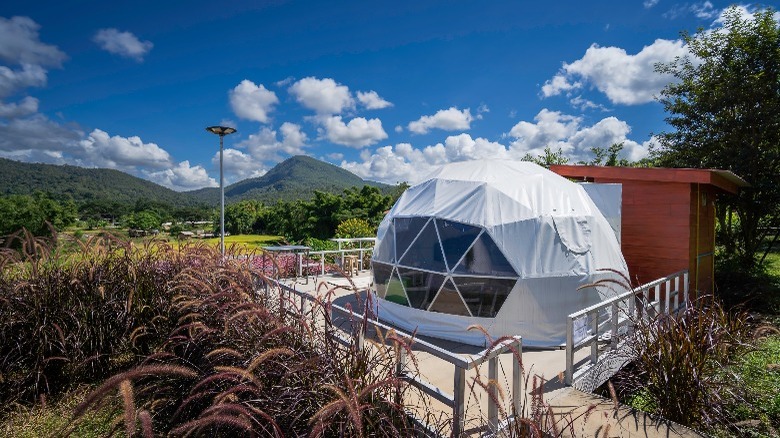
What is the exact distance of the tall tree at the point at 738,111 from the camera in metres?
12.5

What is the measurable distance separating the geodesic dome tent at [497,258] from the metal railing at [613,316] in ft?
1.28

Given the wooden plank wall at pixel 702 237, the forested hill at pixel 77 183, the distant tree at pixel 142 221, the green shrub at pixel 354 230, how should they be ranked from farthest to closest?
1. the forested hill at pixel 77 183
2. the distant tree at pixel 142 221
3. the green shrub at pixel 354 230
4. the wooden plank wall at pixel 702 237

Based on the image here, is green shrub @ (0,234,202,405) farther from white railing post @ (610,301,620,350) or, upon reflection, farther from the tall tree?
the tall tree

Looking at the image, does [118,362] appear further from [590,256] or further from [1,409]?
[590,256]

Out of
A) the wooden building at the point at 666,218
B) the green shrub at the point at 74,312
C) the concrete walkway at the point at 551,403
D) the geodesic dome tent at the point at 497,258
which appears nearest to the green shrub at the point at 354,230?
the geodesic dome tent at the point at 497,258

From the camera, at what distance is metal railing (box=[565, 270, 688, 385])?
4.92m

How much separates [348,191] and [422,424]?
36.4 m

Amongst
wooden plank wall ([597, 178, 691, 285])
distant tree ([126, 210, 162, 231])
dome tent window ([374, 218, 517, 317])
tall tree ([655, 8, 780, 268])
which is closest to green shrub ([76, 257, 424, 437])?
dome tent window ([374, 218, 517, 317])

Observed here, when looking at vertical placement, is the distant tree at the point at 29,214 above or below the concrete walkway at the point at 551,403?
above

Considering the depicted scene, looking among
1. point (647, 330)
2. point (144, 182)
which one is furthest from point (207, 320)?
point (144, 182)

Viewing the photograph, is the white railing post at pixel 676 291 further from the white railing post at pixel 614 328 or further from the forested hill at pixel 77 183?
the forested hill at pixel 77 183

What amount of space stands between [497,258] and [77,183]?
118677mm

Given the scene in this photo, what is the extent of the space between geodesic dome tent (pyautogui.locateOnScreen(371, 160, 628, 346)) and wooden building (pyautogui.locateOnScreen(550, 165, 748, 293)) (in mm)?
2036

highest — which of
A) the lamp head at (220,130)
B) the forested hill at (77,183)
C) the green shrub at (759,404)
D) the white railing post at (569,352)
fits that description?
the forested hill at (77,183)
